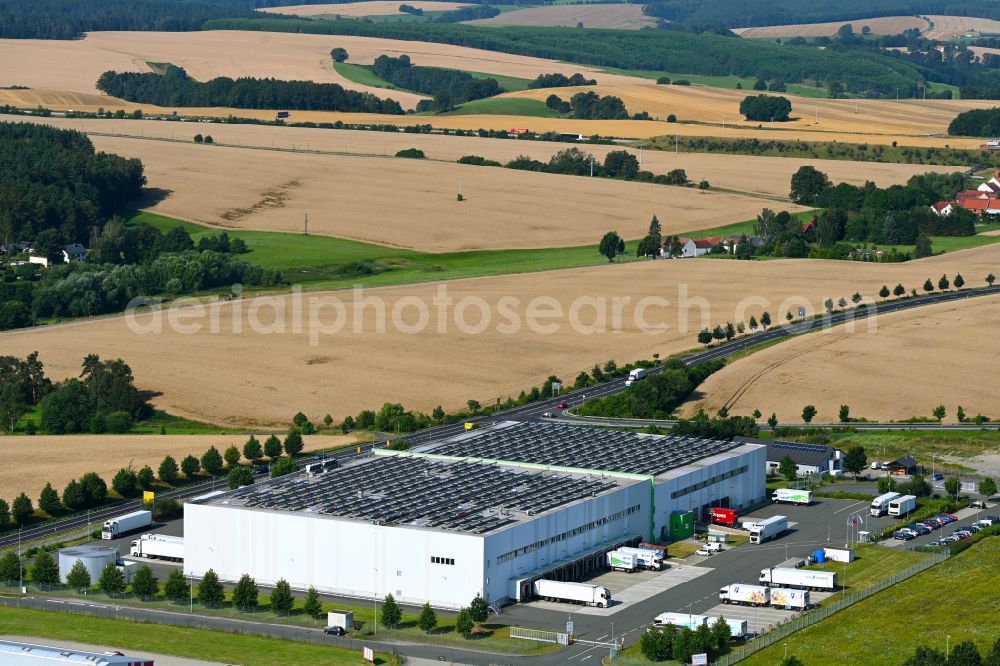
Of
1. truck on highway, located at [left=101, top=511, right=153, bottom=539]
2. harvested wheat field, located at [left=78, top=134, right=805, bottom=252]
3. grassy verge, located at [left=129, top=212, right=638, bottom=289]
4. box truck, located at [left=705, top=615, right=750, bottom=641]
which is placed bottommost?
truck on highway, located at [left=101, top=511, right=153, bottom=539]

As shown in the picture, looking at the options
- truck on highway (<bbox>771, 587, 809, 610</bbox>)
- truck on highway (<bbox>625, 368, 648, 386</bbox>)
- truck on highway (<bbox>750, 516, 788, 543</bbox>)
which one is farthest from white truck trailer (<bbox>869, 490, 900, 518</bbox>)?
truck on highway (<bbox>625, 368, 648, 386</bbox>)

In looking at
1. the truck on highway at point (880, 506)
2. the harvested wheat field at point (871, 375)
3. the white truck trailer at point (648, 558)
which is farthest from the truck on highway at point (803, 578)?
the harvested wheat field at point (871, 375)

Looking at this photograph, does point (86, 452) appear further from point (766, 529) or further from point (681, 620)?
point (681, 620)

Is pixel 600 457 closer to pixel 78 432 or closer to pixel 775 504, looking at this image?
pixel 775 504

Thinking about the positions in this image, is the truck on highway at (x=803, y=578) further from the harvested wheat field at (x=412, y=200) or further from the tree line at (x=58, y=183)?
the tree line at (x=58, y=183)

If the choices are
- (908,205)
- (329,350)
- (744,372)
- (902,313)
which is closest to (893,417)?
(744,372)

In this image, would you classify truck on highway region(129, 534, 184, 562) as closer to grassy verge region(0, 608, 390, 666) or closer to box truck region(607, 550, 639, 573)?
grassy verge region(0, 608, 390, 666)
